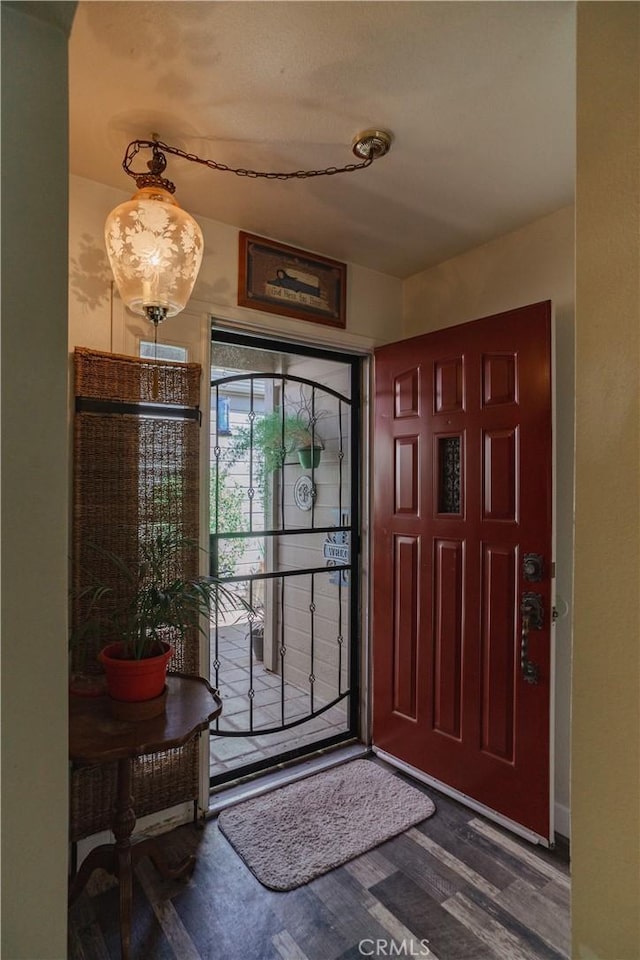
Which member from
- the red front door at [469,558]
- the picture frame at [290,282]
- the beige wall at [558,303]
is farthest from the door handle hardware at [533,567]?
the picture frame at [290,282]

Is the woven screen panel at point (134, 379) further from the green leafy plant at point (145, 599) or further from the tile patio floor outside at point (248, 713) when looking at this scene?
the tile patio floor outside at point (248, 713)

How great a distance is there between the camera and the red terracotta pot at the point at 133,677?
144cm

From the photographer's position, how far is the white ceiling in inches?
46.1

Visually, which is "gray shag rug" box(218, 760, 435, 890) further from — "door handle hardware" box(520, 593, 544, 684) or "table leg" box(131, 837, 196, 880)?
"door handle hardware" box(520, 593, 544, 684)

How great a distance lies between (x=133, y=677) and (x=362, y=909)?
1.09 m

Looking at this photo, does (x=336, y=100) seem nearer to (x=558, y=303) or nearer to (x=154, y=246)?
(x=154, y=246)

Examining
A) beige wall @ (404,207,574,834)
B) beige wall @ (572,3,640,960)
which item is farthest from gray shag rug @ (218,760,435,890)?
beige wall @ (572,3,640,960)

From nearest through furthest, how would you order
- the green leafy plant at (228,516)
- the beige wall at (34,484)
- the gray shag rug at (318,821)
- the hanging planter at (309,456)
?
1. the beige wall at (34,484)
2. the gray shag rug at (318,821)
3. the green leafy plant at (228,516)
4. the hanging planter at (309,456)

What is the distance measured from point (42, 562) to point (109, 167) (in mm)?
1614

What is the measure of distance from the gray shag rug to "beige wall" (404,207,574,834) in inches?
27.0

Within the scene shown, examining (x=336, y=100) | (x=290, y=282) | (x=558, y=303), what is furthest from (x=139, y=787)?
(x=558, y=303)

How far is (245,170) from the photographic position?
1765 millimetres

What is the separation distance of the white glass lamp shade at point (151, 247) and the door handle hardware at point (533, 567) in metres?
1.61

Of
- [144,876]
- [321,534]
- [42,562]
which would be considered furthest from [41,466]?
[321,534]
